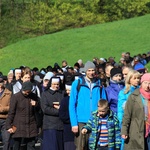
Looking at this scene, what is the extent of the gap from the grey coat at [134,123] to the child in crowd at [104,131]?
11.5 inches

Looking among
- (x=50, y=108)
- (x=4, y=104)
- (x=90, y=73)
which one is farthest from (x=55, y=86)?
(x=4, y=104)

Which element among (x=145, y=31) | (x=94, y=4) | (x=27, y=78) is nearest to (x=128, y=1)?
(x=94, y=4)

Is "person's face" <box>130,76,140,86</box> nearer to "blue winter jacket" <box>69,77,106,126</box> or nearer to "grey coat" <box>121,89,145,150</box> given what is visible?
"blue winter jacket" <box>69,77,106,126</box>

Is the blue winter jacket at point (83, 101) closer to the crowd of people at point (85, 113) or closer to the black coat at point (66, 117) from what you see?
the crowd of people at point (85, 113)

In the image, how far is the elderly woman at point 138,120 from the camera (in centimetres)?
908

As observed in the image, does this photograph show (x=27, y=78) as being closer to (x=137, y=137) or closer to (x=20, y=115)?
(x=20, y=115)

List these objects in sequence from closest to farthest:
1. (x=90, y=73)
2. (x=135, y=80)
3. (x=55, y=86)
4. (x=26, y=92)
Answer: (x=135, y=80), (x=90, y=73), (x=55, y=86), (x=26, y=92)

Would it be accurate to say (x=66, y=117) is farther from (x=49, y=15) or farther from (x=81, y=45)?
(x=49, y=15)

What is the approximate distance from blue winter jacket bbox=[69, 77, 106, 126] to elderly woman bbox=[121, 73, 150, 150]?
120cm

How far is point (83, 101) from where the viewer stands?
33.8ft

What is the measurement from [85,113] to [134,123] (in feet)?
4.42

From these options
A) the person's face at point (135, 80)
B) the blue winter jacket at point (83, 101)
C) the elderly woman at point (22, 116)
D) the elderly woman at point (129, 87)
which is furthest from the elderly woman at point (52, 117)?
the person's face at point (135, 80)

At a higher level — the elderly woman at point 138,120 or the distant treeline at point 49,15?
the distant treeline at point 49,15

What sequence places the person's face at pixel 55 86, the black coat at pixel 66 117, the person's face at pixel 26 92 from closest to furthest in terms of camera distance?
the black coat at pixel 66 117
the person's face at pixel 55 86
the person's face at pixel 26 92
